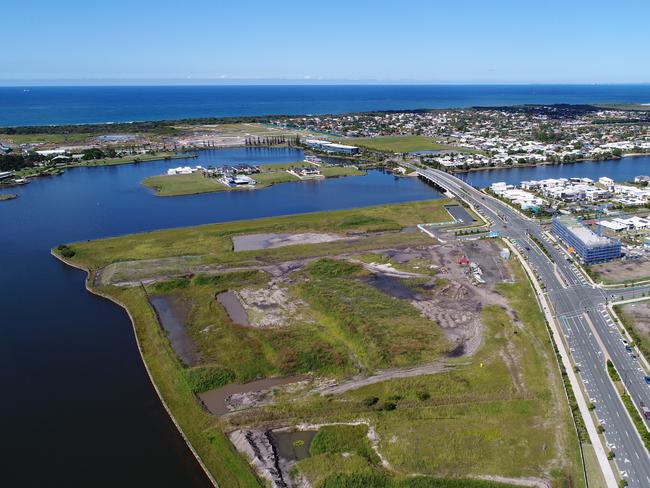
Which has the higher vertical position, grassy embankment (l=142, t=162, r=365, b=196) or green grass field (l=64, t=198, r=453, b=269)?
grassy embankment (l=142, t=162, r=365, b=196)

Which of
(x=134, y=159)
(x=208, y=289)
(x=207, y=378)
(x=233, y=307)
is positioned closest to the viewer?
(x=207, y=378)

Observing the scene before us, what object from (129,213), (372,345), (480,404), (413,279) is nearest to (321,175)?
(129,213)

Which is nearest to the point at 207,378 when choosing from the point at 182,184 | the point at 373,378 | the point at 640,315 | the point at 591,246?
the point at 373,378

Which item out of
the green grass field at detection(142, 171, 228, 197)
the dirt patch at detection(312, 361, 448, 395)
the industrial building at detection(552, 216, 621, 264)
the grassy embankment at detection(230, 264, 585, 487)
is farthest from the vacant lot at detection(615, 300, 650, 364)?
the green grass field at detection(142, 171, 228, 197)

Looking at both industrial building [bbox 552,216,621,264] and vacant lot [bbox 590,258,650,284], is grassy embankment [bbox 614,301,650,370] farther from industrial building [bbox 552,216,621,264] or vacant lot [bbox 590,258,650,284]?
industrial building [bbox 552,216,621,264]

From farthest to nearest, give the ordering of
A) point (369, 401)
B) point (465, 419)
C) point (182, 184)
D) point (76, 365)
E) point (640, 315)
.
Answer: point (182, 184) → point (640, 315) → point (76, 365) → point (369, 401) → point (465, 419)

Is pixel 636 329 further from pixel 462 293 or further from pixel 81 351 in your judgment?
pixel 81 351

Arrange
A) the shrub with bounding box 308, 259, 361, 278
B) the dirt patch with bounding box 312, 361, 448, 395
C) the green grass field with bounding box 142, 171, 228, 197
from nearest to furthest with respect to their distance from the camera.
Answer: the dirt patch with bounding box 312, 361, 448, 395 < the shrub with bounding box 308, 259, 361, 278 < the green grass field with bounding box 142, 171, 228, 197
